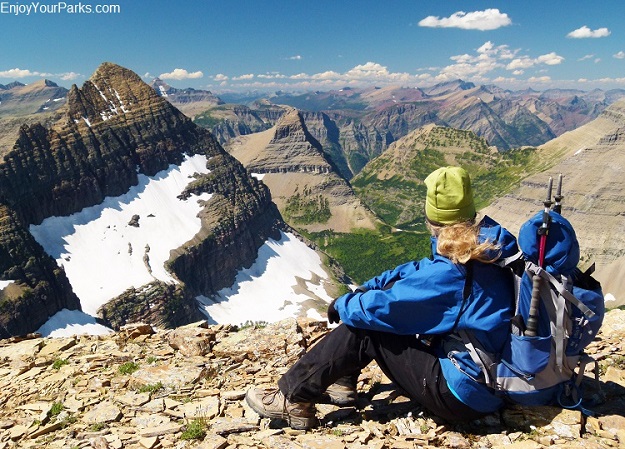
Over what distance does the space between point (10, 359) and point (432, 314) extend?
1424 centimetres

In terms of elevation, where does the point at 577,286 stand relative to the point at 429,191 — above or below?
below

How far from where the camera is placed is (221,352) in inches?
542

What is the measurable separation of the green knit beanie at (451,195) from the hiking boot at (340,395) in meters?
4.08

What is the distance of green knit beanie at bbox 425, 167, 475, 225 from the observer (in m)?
7.17

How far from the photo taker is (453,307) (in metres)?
7.11

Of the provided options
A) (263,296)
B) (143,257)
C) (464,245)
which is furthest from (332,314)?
(263,296)

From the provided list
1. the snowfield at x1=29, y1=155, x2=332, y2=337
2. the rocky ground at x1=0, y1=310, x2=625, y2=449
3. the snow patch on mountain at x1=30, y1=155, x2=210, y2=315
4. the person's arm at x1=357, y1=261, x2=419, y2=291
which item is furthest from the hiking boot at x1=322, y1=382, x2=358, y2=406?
the snow patch on mountain at x1=30, y1=155, x2=210, y2=315

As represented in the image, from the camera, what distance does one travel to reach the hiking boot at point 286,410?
8.80 m

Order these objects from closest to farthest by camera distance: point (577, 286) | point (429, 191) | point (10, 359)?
point (577, 286) < point (429, 191) < point (10, 359)

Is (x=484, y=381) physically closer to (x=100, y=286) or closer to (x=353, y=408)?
(x=353, y=408)

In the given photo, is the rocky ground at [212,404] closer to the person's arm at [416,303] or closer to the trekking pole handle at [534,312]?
the trekking pole handle at [534,312]

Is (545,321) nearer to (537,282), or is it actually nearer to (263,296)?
(537,282)

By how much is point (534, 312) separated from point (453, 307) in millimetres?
1126

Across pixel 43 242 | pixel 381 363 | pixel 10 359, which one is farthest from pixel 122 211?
pixel 381 363
